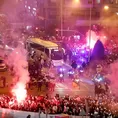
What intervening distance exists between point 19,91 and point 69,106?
8.39 feet

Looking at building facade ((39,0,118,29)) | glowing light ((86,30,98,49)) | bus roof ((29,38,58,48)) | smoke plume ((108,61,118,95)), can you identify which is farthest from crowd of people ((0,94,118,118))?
glowing light ((86,30,98,49))

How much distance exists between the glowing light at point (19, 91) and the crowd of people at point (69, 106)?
0.60m

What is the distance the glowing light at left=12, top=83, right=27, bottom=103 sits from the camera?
34.2ft

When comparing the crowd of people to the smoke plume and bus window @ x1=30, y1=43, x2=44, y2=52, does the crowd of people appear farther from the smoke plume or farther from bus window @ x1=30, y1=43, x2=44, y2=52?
bus window @ x1=30, y1=43, x2=44, y2=52

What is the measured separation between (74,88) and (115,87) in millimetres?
1391

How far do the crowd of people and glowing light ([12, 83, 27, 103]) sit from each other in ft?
1.95

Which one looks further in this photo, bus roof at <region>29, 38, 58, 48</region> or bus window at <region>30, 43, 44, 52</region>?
bus roof at <region>29, 38, 58, 48</region>

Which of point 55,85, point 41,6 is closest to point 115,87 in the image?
point 55,85

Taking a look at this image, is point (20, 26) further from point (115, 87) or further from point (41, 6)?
point (115, 87)

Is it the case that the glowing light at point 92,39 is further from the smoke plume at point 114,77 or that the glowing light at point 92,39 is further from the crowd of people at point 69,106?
the crowd of people at point 69,106

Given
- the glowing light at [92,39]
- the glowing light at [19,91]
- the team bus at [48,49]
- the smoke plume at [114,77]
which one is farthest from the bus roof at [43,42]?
the glowing light at [92,39]

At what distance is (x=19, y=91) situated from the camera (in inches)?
441

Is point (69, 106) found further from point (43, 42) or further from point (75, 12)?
point (75, 12)


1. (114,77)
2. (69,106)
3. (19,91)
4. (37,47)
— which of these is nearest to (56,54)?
(37,47)
